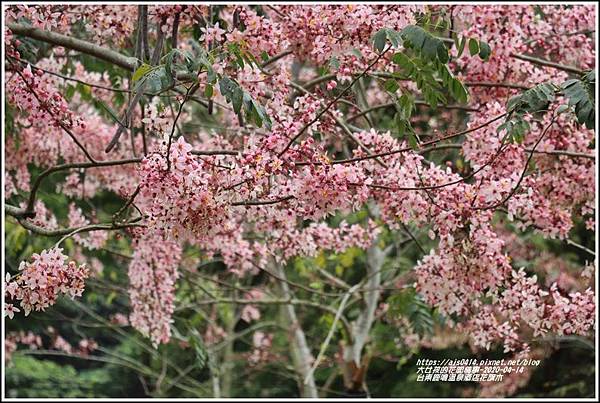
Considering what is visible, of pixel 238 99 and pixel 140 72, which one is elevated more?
pixel 140 72

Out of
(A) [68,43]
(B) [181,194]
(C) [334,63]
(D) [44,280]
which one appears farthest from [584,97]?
(A) [68,43]

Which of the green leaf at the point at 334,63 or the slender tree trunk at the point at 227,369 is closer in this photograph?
the green leaf at the point at 334,63

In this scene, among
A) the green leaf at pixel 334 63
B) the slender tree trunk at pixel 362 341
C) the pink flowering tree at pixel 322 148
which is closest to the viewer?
the pink flowering tree at pixel 322 148

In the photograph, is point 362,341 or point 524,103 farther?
point 362,341

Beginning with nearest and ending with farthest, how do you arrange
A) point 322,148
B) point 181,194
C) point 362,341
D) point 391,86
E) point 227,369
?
point 181,194 → point 322,148 → point 391,86 → point 362,341 → point 227,369

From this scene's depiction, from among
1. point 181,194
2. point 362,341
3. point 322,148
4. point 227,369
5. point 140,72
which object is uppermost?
point 140,72

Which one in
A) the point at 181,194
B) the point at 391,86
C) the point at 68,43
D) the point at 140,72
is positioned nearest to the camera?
the point at 140,72

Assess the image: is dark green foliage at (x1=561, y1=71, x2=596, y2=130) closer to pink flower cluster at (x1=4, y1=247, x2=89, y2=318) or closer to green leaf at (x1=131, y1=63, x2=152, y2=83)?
green leaf at (x1=131, y1=63, x2=152, y2=83)

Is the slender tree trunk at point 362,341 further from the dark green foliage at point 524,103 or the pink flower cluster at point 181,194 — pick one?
the pink flower cluster at point 181,194

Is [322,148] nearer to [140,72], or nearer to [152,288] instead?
[140,72]

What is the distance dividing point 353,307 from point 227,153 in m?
5.50

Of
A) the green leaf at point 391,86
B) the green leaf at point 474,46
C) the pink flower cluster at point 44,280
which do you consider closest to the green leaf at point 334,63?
the green leaf at point 391,86

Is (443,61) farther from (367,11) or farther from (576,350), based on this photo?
(576,350)

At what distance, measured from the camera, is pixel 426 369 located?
4.51 m
